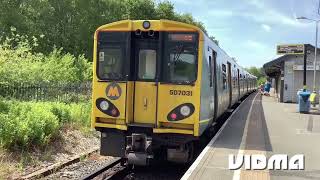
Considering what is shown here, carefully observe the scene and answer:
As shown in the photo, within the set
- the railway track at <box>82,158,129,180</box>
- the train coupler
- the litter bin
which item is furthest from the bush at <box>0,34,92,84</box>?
the litter bin

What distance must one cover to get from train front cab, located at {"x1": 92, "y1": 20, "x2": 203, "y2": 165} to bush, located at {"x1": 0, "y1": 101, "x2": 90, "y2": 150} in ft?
5.84

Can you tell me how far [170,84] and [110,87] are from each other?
4.20 feet

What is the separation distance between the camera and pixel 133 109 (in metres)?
11.0

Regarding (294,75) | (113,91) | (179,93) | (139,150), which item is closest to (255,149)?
(179,93)

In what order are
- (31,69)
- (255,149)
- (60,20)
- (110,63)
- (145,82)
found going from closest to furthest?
(145,82) < (110,63) < (255,149) < (31,69) < (60,20)

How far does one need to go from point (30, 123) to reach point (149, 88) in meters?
3.13

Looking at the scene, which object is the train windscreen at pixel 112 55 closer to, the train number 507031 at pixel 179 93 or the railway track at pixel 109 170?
the train number 507031 at pixel 179 93

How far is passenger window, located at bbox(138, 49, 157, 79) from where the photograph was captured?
11.0 metres

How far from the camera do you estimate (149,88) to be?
10.9 meters

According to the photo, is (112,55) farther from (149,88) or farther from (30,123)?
(30,123)

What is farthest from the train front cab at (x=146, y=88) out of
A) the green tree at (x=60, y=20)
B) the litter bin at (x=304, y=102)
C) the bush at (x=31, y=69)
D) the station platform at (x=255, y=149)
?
the green tree at (x=60, y=20)

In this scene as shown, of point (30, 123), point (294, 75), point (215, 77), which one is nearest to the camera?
point (30, 123)

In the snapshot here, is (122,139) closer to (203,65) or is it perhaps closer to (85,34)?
→ (203,65)

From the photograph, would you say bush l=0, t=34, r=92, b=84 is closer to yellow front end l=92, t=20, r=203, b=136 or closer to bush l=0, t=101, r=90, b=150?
bush l=0, t=101, r=90, b=150
